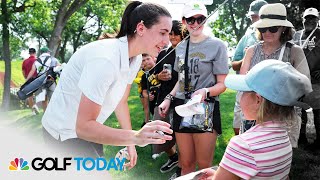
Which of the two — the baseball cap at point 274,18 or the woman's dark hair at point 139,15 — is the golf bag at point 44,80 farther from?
the woman's dark hair at point 139,15

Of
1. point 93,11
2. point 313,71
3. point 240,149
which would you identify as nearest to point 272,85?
point 240,149

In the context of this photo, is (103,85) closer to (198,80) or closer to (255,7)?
(198,80)

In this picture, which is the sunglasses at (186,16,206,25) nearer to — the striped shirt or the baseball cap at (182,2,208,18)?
the baseball cap at (182,2,208,18)

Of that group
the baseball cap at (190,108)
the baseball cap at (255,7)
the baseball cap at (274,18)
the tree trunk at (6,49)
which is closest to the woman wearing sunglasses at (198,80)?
the baseball cap at (190,108)

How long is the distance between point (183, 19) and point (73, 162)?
1.10 m

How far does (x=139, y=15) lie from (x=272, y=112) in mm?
535

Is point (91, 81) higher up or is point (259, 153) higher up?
point (91, 81)

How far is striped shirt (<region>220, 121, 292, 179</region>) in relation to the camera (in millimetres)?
1024

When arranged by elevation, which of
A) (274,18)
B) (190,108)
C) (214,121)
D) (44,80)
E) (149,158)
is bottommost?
(149,158)

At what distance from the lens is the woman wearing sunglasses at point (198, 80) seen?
2.03 meters

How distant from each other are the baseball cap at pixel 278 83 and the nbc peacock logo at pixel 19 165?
1.07 metres

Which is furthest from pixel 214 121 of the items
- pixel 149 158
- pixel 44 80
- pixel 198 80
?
pixel 44 80

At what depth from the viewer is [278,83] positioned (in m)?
1.07

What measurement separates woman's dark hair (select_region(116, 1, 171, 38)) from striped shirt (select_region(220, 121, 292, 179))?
487mm
